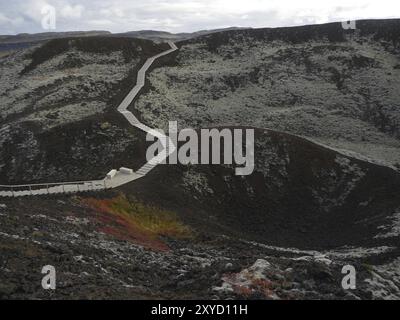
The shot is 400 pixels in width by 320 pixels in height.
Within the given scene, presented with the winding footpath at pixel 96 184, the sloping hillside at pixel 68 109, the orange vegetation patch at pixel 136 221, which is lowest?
the orange vegetation patch at pixel 136 221

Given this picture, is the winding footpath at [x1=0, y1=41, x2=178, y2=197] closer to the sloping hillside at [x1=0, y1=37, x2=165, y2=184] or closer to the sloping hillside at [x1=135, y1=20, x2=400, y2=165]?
the sloping hillside at [x1=0, y1=37, x2=165, y2=184]

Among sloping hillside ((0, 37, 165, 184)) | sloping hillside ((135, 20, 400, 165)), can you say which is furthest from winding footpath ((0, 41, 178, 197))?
sloping hillside ((135, 20, 400, 165))

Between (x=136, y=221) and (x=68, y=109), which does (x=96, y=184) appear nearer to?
(x=136, y=221)

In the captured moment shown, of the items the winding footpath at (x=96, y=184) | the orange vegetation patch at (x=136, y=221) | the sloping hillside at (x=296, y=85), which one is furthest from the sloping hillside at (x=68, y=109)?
the orange vegetation patch at (x=136, y=221)

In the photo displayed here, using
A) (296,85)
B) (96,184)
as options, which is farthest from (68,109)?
(296,85)

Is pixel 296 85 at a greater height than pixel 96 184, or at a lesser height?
greater

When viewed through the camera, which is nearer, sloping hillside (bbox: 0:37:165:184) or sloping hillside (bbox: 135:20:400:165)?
sloping hillside (bbox: 0:37:165:184)

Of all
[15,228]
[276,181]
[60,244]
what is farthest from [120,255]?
[276,181]

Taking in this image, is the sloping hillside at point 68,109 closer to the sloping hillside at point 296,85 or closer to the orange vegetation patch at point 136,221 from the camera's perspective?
the sloping hillside at point 296,85
